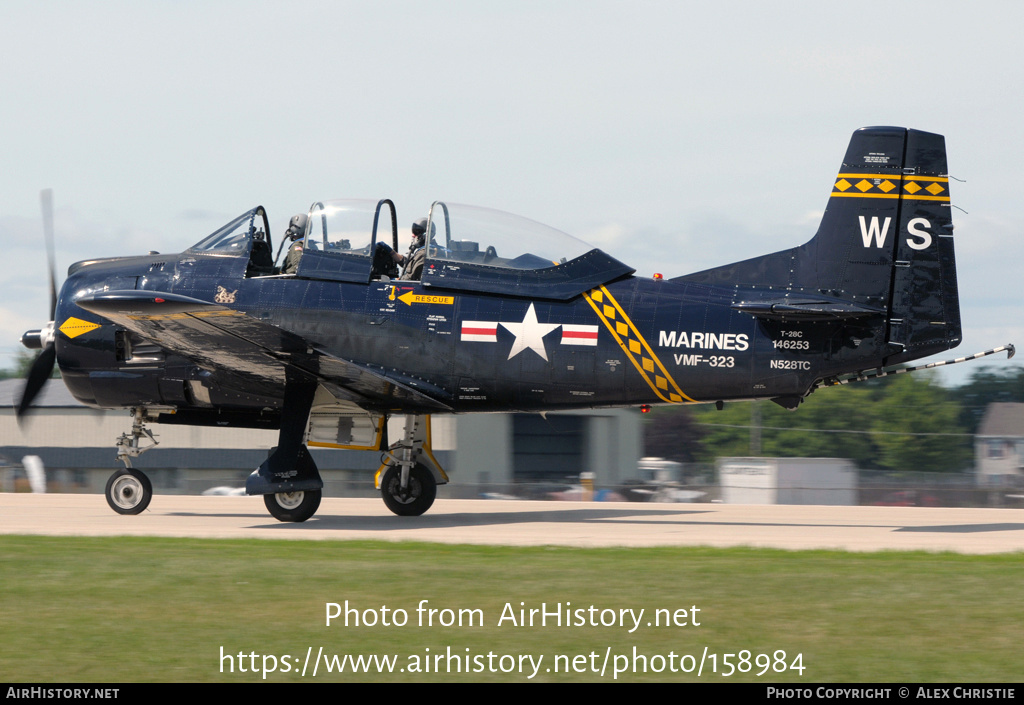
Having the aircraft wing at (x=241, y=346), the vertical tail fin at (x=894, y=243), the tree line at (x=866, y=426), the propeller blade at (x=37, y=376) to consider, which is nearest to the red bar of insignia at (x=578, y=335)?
the aircraft wing at (x=241, y=346)

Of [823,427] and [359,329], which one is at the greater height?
[359,329]

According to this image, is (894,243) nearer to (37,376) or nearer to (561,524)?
(561,524)

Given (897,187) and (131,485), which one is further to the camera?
(131,485)

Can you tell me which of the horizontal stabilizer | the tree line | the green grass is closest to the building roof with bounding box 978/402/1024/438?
Answer: the tree line

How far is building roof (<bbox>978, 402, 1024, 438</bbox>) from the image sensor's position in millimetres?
57750

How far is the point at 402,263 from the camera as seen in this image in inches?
587

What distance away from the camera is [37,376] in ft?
51.9

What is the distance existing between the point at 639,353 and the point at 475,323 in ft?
7.39

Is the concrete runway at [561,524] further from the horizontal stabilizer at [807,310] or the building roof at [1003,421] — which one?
the building roof at [1003,421]

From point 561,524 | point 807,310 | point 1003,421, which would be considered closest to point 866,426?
point 1003,421

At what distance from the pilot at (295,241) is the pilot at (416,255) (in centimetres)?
139
